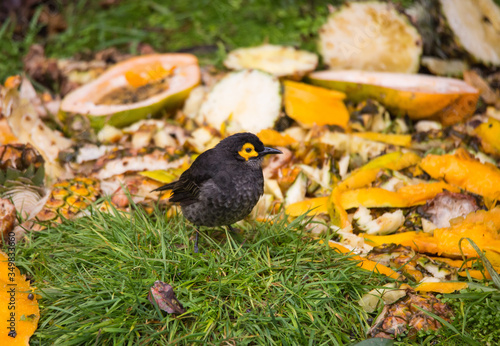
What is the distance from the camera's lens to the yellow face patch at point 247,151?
7.84 feet

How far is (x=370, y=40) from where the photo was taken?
430 cm

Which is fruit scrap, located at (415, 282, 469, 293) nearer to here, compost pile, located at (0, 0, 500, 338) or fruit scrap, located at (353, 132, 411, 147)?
compost pile, located at (0, 0, 500, 338)

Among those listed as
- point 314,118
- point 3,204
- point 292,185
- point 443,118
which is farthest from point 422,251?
point 3,204

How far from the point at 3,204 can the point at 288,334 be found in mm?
1727

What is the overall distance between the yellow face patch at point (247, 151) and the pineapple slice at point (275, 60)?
1.71m

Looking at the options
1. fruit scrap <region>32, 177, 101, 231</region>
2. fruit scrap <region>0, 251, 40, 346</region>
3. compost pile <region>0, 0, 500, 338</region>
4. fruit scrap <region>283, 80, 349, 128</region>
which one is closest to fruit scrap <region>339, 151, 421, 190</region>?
compost pile <region>0, 0, 500, 338</region>

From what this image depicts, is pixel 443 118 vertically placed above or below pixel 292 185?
above

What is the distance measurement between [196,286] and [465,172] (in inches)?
74.2

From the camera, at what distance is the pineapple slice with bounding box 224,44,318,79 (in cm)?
401

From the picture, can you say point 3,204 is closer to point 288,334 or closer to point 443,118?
point 288,334

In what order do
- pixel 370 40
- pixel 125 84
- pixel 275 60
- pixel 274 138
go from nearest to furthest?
pixel 274 138 → pixel 125 84 → pixel 275 60 → pixel 370 40

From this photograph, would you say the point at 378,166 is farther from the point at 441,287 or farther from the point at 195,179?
the point at 195,179

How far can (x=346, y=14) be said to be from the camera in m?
4.32

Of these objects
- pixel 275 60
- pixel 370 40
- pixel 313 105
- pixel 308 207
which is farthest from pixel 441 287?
pixel 370 40
